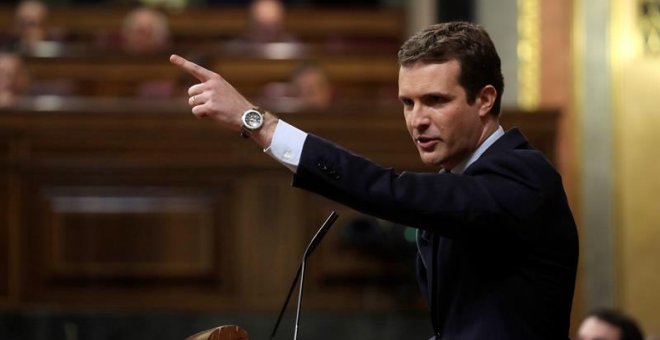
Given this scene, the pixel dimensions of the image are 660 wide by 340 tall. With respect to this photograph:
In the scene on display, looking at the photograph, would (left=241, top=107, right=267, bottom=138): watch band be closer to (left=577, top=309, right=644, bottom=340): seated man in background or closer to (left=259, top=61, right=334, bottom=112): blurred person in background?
(left=577, top=309, right=644, bottom=340): seated man in background

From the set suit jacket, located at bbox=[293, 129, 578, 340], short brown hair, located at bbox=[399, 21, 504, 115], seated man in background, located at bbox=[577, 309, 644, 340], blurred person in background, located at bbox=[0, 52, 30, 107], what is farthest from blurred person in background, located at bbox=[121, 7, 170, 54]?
suit jacket, located at bbox=[293, 129, 578, 340]

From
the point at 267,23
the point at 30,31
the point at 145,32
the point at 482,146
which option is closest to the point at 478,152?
the point at 482,146

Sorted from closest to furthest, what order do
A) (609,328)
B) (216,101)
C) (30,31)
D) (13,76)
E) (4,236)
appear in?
(216,101)
(609,328)
(4,236)
(13,76)
(30,31)

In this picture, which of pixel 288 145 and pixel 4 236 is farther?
pixel 4 236

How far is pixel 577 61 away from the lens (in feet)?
25.4

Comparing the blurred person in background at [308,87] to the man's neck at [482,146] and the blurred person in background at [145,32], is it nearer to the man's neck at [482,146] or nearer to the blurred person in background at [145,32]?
the blurred person in background at [145,32]

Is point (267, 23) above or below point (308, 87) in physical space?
above

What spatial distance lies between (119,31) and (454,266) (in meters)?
9.23

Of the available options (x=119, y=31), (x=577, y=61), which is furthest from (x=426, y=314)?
(x=119, y=31)

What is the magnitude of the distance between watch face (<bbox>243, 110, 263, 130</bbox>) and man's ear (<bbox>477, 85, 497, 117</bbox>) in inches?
18.9

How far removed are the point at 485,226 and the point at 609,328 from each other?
258 cm

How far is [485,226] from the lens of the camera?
2584mm

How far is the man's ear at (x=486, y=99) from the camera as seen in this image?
2.76 metres

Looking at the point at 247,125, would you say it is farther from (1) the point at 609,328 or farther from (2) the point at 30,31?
(2) the point at 30,31
